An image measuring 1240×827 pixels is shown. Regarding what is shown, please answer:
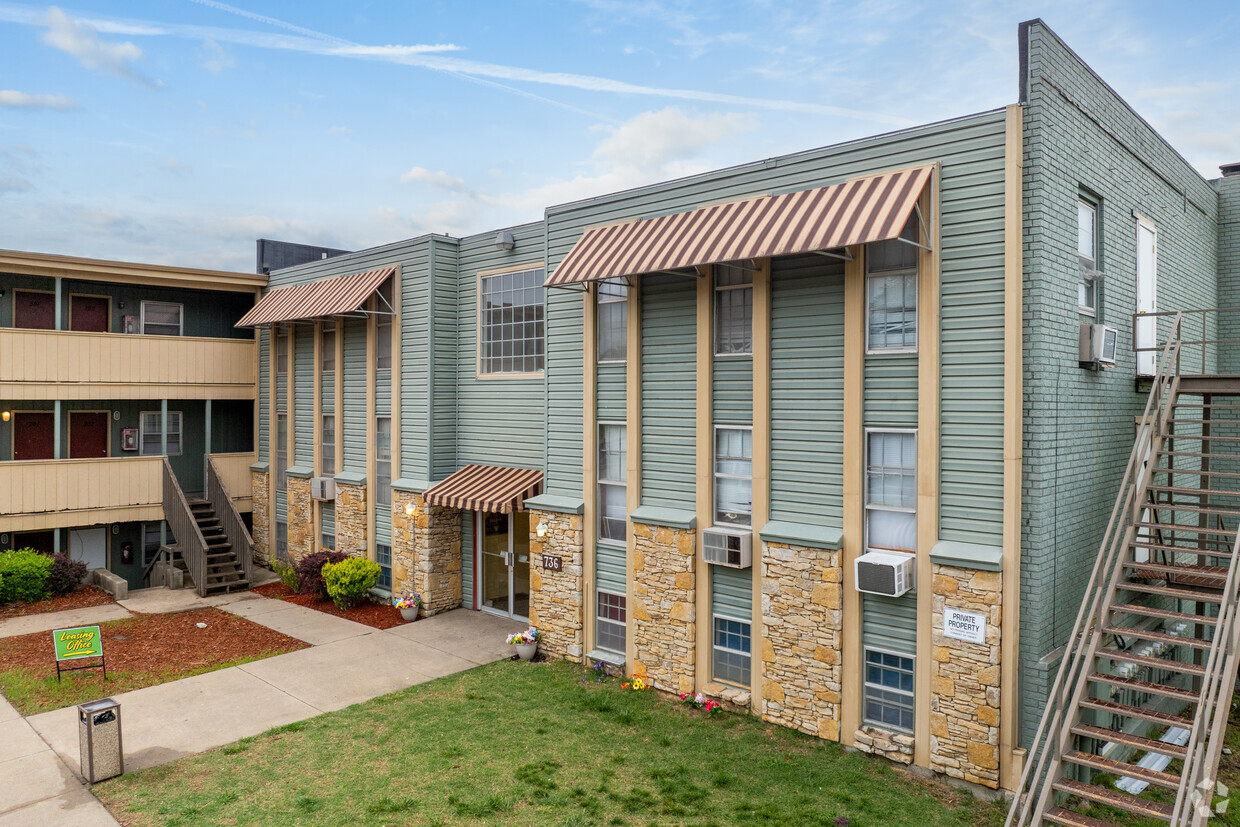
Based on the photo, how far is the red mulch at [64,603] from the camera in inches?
617

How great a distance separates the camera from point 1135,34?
11.5 m

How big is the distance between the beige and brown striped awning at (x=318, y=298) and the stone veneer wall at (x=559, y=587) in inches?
264

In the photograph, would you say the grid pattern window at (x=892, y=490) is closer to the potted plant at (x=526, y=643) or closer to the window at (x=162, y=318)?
the potted plant at (x=526, y=643)

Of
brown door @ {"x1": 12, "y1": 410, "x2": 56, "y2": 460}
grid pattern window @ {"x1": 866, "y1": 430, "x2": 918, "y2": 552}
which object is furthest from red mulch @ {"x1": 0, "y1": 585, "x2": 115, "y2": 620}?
grid pattern window @ {"x1": 866, "y1": 430, "x2": 918, "y2": 552}

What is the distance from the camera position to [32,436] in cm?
1852

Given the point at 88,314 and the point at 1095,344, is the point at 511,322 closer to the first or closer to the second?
the point at 1095,344

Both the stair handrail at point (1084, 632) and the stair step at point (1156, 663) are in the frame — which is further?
the stair handrail at point (1084, 632)

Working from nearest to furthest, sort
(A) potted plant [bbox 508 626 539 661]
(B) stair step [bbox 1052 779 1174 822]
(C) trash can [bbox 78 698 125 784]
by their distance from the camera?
(B) stair step [bbox 1052 779 1174 822] → (C) trash can [bbox 78 698 125 784] → (A) potted plant [bbox 508 626 539 661]

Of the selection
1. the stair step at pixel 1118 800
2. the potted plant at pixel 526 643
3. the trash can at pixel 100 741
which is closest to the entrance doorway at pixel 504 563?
the potted plant at pixel 526 643

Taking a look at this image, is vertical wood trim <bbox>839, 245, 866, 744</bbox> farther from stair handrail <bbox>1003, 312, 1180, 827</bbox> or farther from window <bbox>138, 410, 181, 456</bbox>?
window <bbox>138, 410, 181, 456</bbox>

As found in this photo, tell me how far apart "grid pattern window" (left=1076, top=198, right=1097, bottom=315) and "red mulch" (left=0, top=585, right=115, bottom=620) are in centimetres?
2006

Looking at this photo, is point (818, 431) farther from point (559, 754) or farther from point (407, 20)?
point (407, 20)

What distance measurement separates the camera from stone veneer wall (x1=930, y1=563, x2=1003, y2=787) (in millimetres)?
8016

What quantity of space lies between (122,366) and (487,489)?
37.2 ft
